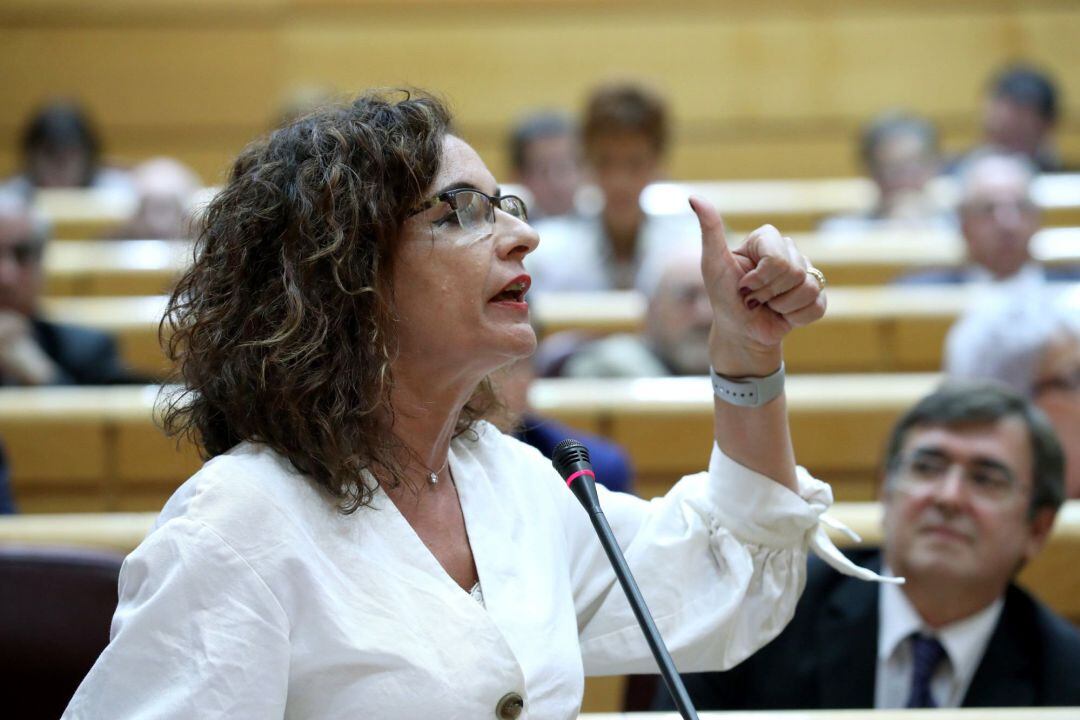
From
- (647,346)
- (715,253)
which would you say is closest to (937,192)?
(647,346)

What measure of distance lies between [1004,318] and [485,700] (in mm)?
1769

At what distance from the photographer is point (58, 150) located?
4.59 metres

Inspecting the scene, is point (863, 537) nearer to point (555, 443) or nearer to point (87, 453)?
point (555, 443)

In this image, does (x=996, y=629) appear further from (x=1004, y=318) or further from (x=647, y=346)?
(x=647, y=346)

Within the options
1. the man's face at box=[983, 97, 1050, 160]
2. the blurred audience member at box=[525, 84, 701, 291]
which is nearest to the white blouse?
the blurred audience member at box=[525, 84, 701, 291]

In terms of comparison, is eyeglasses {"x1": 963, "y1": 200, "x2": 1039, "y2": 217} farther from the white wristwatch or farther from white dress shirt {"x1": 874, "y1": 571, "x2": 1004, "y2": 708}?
the white wristwatch

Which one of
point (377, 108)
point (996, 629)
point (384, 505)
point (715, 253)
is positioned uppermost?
point (377, 108)

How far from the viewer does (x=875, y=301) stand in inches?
127

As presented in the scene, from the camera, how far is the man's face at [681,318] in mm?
2865

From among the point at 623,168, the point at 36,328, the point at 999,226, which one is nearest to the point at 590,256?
the point at 623,168

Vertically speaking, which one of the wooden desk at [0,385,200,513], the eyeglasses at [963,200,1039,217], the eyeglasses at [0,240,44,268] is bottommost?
the wooden desk at [0,385,200,513]

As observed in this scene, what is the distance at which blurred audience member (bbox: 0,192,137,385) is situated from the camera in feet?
9.86

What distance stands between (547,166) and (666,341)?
132cm

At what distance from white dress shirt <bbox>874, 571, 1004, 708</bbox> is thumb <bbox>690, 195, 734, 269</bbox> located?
2.47 feet
